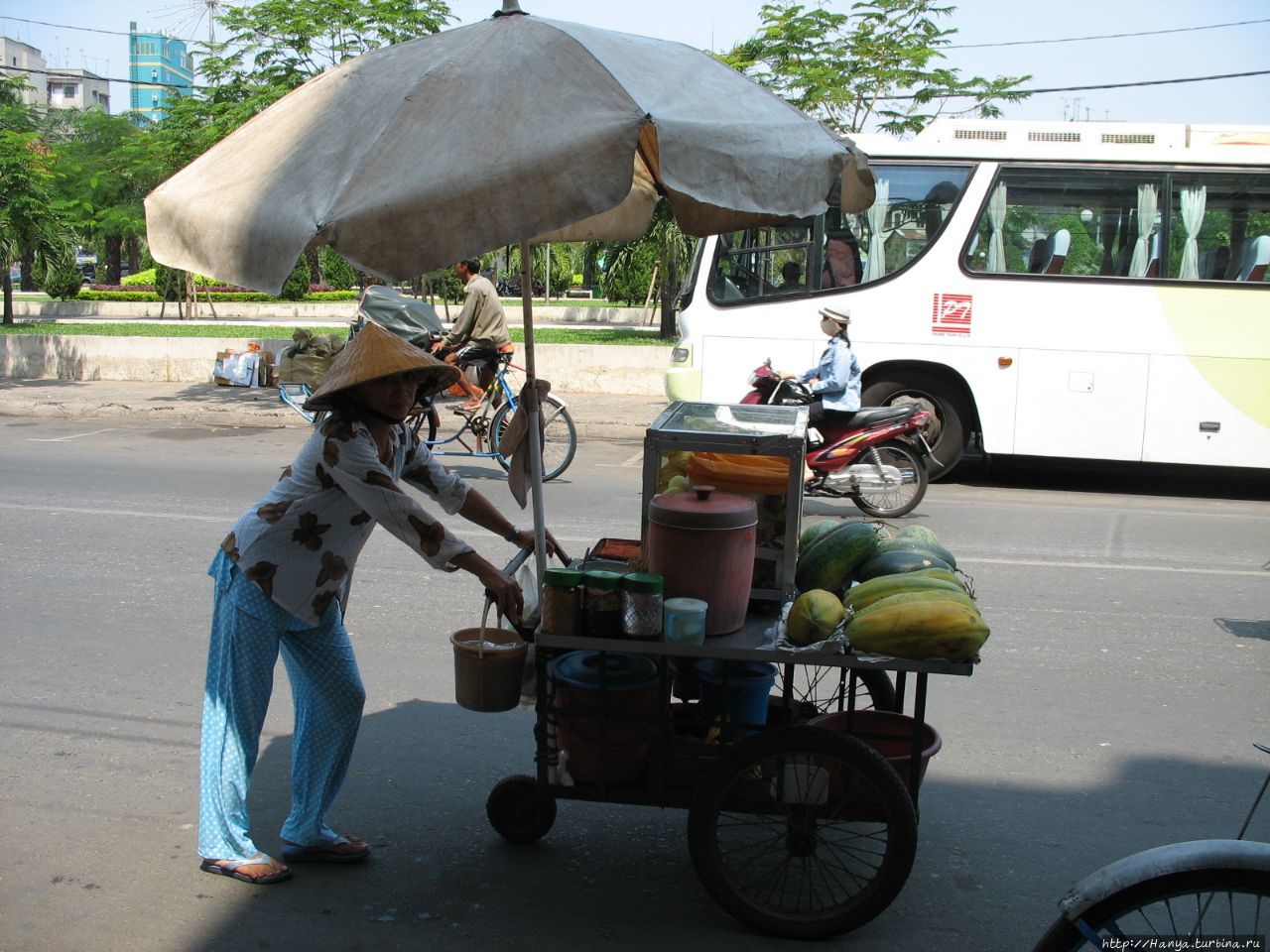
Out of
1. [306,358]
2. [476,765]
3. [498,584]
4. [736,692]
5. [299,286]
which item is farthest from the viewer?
[299,286]

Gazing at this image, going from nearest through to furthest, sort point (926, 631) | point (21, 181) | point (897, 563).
A: point (926, 631) < point (897, 563) < point (21, 181)

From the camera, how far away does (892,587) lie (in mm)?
3287

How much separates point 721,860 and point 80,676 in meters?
3.24

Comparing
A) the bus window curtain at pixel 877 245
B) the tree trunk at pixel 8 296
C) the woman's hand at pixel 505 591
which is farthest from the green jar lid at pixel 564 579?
the tree trunk at pixel 8 296

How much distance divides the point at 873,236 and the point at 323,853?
8.91 m

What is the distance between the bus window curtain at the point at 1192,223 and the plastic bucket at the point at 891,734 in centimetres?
876

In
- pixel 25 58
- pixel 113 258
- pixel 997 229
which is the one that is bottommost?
pixel 997 229

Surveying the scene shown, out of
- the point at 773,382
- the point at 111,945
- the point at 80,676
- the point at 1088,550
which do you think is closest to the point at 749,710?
the point at 111,945

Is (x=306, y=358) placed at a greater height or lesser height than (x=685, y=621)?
greater

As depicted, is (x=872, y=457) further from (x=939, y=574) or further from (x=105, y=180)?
(x=105, y=180)

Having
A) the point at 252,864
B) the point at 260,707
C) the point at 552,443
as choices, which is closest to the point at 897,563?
the point at 260,707

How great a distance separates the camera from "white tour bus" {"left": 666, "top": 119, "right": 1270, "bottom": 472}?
10766 mm

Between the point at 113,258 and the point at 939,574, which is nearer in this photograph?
the point at 939,574

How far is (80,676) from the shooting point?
5137 millimetres
